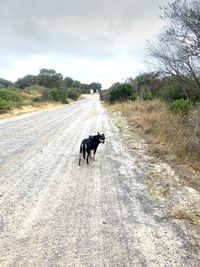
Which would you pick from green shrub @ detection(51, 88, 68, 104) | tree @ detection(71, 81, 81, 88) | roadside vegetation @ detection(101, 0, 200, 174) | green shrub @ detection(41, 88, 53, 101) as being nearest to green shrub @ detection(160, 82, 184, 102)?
roadside vegetation @ detection(101, 0, 200, 174)

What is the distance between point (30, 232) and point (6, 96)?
103ft

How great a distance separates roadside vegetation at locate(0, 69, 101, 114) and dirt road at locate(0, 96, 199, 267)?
23606 mm

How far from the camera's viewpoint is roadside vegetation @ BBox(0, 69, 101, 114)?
36.8 m

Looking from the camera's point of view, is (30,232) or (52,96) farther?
(52,96)

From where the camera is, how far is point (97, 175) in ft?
26.8

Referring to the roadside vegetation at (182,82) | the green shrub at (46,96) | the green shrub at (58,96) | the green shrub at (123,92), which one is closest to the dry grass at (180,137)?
the roadside vegetation at (182,82)

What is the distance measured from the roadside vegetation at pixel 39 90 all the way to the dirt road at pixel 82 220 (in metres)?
23.6

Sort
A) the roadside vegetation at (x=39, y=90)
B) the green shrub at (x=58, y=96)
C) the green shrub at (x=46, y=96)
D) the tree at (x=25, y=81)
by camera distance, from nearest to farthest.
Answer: the roadside vegetation at (x=39, y=90) → the green shrub at (x=46, y=96) → the green shrub at (x=58, y=96) → the tree at (x=25, y=81)

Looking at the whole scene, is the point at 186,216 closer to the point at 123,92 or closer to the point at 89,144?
the point at 89,144

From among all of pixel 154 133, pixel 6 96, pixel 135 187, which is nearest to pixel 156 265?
pixel 135 187

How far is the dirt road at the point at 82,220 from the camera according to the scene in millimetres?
4129

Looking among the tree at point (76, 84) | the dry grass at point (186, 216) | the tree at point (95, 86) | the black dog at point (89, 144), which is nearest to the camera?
the dry grass at point (186, 216)

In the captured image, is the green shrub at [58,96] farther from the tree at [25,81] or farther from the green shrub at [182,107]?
the green shrub at [182,107]

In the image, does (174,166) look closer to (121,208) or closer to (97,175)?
(97,175)
